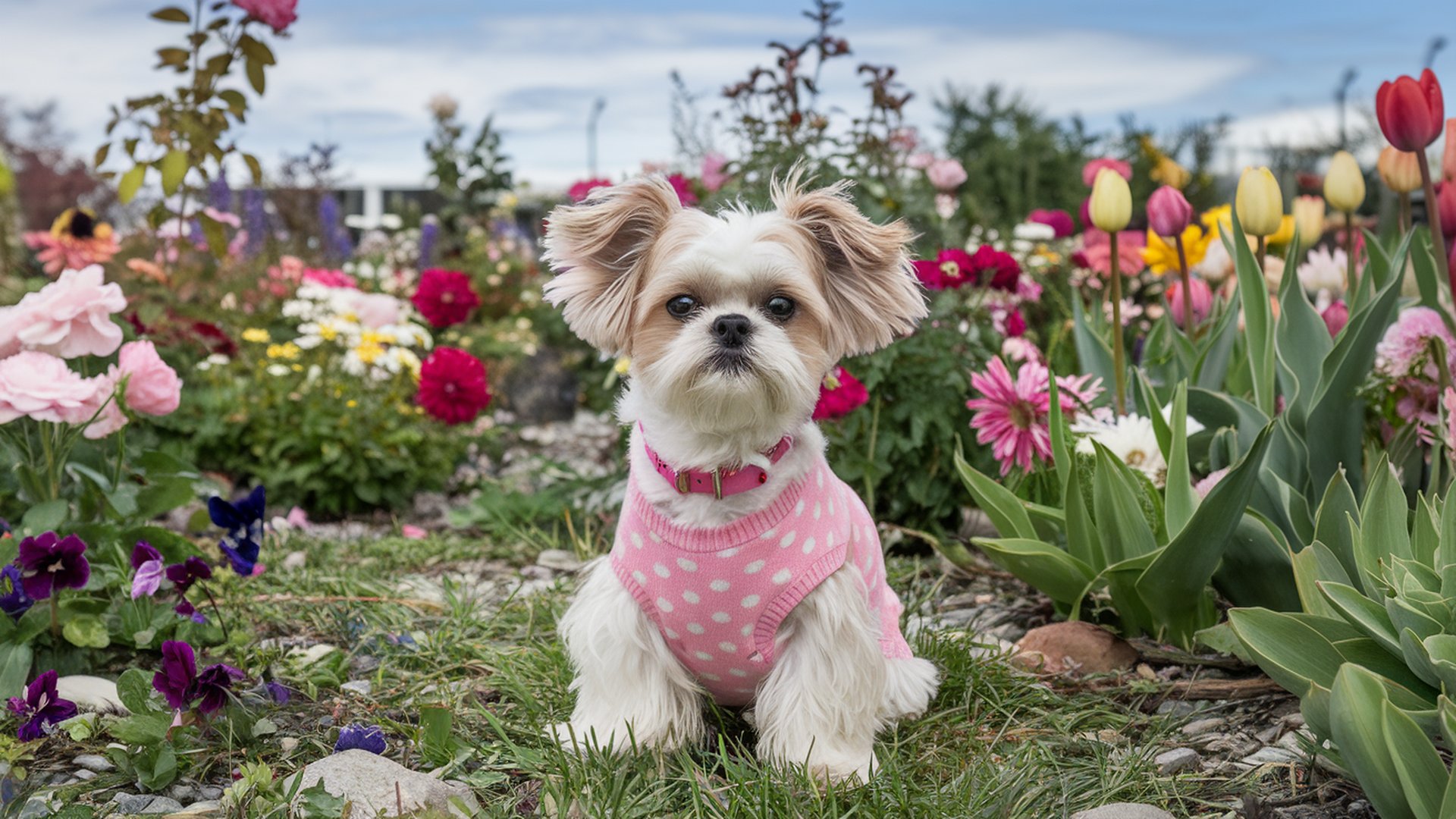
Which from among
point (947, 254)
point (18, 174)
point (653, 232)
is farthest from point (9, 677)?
point (18, 174)

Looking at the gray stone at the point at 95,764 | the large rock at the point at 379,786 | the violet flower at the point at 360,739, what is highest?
the large rock at the point at 379,786

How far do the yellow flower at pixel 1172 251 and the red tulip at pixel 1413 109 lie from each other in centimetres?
184

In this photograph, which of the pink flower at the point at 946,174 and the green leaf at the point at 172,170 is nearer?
the green leaf at the point at 172,170

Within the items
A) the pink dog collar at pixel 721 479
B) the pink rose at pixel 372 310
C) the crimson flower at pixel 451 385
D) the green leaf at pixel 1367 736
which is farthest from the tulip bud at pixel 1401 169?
the pink rose at pixel 372 310

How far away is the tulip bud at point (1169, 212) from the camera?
3.76 metres

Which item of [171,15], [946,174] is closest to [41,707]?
[171,15]

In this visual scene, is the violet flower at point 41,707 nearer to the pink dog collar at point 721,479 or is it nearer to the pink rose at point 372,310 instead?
the pink dog collar at point 721,479

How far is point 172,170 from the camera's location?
5.56 m

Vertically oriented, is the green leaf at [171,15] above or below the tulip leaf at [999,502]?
above

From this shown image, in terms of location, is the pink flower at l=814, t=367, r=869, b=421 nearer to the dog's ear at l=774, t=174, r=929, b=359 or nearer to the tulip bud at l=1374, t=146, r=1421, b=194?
the dog's ear at l=774, t=174, r=929, b=359

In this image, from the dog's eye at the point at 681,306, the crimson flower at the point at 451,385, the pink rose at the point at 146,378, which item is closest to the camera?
the dog's eye at the point at 681,306

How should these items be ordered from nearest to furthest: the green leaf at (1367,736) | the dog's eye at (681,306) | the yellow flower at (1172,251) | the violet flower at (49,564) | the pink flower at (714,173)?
1. the green leaf at (1367,736)
2. the dog's eye at (681,306)
3. the violet flower at (49,564)
4. the yellow flower at (1172,251)
5. the pink flower at (714,173)

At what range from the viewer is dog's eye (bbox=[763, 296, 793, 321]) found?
2.38 metres

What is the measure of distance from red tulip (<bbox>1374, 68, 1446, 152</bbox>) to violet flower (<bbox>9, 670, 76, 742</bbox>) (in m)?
3.76
